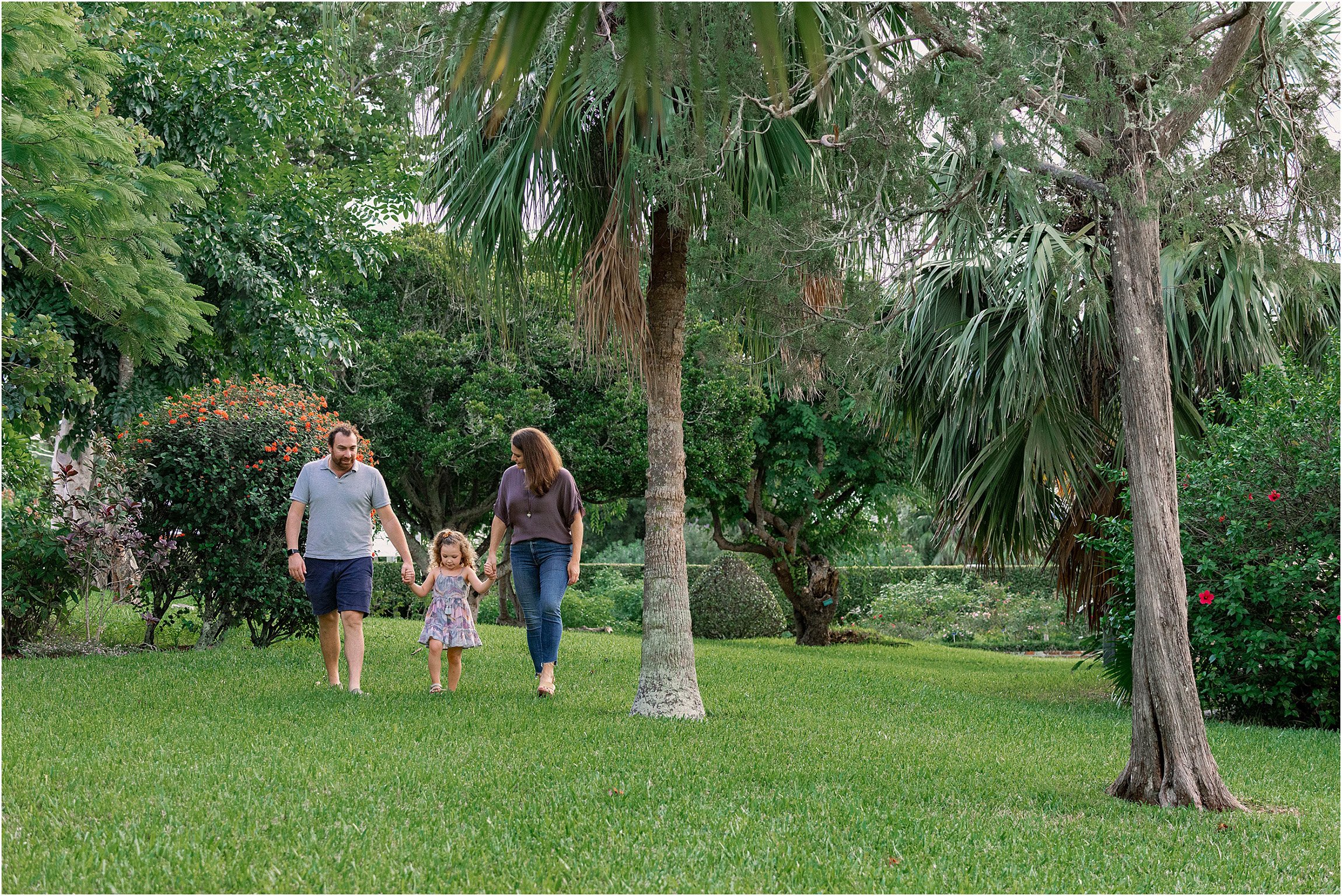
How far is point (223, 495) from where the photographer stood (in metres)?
9.32

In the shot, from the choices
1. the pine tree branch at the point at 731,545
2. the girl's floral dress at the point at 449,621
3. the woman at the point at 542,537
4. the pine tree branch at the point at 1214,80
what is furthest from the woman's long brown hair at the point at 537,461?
the pine tree branch at the point at 731,545

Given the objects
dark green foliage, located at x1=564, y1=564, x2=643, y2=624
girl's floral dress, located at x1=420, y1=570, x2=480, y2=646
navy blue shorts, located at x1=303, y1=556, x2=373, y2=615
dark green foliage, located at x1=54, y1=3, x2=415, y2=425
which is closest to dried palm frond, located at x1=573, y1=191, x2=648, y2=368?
girl's floral dress, located at x1=420, y1=570, x2=480, y2=646

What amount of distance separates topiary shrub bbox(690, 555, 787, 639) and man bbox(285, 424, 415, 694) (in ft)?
39.5

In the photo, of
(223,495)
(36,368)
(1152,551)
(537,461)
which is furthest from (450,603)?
(1152,551)

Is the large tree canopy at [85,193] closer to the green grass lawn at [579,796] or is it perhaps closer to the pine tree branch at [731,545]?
the green grass lawn at [579,796]

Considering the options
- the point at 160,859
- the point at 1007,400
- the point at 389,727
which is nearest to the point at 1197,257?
the point at 1007,400

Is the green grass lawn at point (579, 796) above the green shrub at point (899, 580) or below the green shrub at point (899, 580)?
below

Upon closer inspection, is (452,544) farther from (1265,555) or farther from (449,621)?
(1265,555)

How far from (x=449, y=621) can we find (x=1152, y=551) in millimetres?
4649

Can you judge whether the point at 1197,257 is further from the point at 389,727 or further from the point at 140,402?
the point at 140,402

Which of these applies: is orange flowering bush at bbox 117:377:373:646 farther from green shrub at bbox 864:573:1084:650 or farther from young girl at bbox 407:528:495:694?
green shrub at bbox 864:573:1084:650

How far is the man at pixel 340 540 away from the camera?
273 inches

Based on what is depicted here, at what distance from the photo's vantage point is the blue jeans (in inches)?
280

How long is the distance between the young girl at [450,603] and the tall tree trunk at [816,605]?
39.7 feet
